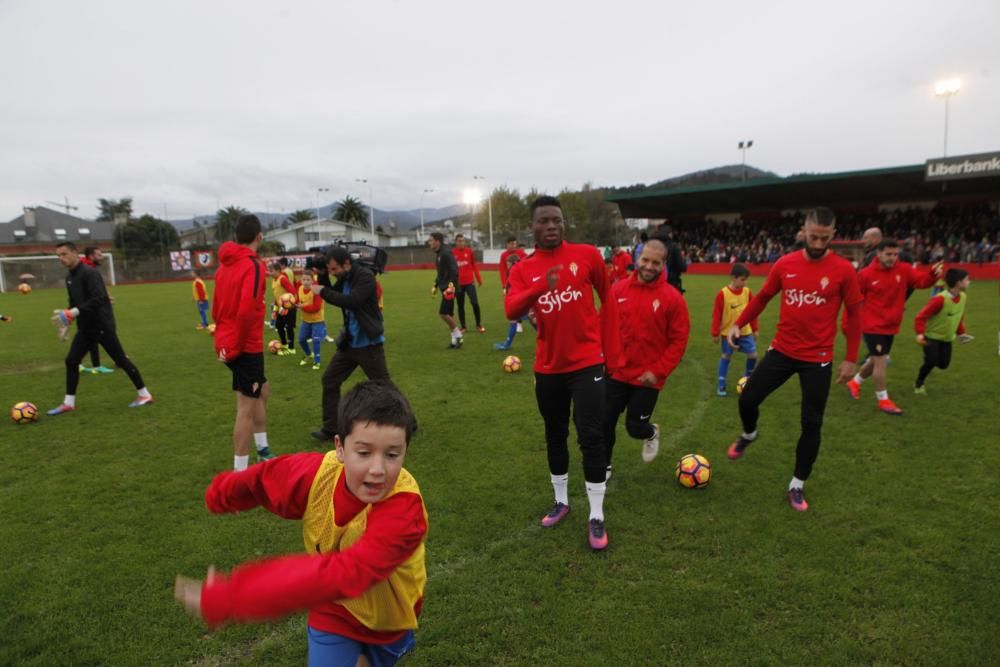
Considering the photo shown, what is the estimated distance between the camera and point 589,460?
4207mm

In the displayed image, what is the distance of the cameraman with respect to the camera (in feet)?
18.7

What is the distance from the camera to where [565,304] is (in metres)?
4.02

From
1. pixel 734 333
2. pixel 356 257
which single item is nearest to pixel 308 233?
pixel 356 257

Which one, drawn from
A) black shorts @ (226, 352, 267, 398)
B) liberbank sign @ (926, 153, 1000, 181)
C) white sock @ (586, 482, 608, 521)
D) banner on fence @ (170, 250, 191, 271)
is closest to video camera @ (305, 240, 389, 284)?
black shorts @ (226, 352, 267, 398)

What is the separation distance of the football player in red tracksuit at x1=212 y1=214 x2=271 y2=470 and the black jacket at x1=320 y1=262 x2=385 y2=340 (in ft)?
2.20

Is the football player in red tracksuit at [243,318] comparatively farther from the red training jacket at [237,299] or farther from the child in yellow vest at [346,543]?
the child in yellow vest at [346,543]

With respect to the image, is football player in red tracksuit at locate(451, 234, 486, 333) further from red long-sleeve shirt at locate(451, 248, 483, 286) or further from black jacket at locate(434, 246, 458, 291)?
black jacket at locate(434, 246, 458, 291)

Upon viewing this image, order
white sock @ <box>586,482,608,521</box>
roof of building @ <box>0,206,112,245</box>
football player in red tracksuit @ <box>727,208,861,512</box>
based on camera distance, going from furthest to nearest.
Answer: roof of building @ <box>0,206,112,245</box>, football player in red tracksuit @ <box>727,208,861,512</box>, white sock @ <box>586,482,608,521</box>

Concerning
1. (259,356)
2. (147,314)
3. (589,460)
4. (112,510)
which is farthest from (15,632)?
(147,314)

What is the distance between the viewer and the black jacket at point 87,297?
773 centimetres

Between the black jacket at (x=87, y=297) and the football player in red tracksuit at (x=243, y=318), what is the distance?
401 cm

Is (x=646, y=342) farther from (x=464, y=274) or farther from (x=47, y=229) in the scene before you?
(x=47, y=229)

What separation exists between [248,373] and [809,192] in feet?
133

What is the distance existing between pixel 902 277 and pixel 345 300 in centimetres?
691
